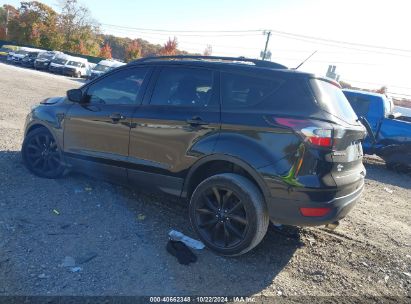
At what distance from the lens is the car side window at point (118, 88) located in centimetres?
447

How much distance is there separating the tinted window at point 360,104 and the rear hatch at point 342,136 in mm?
6317

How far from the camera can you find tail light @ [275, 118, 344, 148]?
325 centimetres

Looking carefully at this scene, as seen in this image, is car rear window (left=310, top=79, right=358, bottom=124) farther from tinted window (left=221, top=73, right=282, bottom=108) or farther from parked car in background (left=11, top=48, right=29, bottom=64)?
parked car in background (left=11, top=48, right=29, bottom=64)

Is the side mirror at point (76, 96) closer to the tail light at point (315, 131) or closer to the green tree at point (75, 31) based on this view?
the tail light at point (315, 131)

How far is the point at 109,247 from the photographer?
364 cm

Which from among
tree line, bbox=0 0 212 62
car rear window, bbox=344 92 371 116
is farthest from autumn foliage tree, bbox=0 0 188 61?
car rear window, bbox=344 92 371 116

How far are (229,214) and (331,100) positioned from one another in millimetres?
1525

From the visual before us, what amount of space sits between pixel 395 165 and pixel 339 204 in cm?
696

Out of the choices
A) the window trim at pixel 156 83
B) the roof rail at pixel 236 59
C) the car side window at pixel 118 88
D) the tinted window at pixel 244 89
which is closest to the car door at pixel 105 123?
the car side window at pixel 118 88

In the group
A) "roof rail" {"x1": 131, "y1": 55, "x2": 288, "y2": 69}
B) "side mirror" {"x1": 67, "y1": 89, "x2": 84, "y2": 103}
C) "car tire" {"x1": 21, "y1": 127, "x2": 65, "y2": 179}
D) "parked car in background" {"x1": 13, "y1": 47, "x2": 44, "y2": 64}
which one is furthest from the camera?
"parked car in background" {"x1": 13, "y1": 47, "x2": 44, "y2": 64}

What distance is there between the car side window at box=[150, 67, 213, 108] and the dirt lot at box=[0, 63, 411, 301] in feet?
4.66

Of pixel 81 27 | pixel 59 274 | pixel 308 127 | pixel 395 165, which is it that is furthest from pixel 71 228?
pixel 81 27

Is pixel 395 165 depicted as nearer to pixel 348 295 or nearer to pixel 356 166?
pixel 356 166

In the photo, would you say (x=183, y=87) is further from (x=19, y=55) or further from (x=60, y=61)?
(x=19, y=55)
